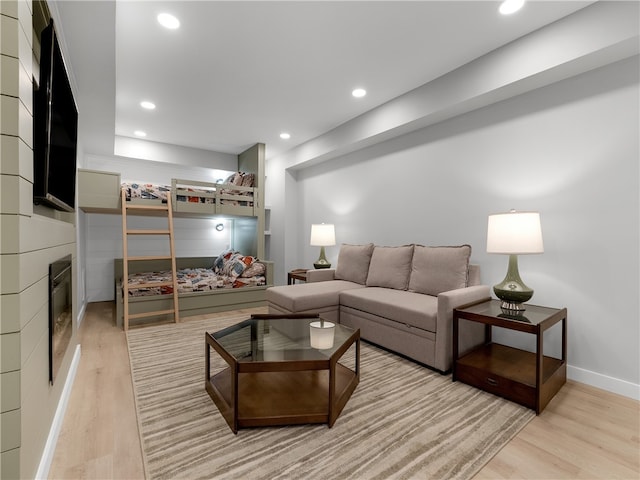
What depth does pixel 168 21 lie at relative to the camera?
2186 millimetres

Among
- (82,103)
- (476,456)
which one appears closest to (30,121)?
(476,456)

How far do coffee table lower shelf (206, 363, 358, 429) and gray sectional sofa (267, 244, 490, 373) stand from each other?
26.3 inches

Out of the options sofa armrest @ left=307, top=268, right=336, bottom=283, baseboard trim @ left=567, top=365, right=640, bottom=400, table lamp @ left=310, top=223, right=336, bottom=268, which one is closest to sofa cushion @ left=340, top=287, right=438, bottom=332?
sofa armrest @ left=307, top=268, right=336, bottom=283

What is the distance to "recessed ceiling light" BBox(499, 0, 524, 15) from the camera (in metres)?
1.96

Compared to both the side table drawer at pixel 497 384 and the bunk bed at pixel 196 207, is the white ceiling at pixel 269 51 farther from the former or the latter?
the side table drawer at pixel 497 384

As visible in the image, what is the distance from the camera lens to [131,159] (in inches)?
198

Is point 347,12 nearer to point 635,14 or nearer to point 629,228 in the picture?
point 635,14

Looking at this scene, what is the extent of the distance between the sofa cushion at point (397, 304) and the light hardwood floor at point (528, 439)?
2.81 feet

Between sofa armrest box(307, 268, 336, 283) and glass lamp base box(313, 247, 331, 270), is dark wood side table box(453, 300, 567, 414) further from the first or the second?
glass lamp base box(313, 247, 331, 270)

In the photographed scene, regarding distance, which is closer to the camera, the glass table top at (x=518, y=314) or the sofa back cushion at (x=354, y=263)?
the glass table top at (x=518, y=314)

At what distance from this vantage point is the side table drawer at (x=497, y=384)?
181 centimetres

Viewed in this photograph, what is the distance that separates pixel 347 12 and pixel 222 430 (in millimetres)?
2656

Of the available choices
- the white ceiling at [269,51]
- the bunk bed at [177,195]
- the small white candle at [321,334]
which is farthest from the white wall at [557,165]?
the bunk bed at [177,195]

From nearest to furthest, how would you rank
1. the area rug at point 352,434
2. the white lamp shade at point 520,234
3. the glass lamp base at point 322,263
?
the area rug at point 352,434 < the white lamp shade at point 520,234 < the glass lamp base at point 322,263
